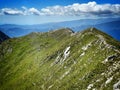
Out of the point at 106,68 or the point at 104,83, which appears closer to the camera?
the point at 104,83

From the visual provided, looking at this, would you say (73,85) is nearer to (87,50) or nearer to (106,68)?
(106,68)

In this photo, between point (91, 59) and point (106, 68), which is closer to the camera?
point (106, 68)

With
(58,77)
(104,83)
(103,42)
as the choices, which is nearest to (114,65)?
(104,83)

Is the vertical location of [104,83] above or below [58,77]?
above

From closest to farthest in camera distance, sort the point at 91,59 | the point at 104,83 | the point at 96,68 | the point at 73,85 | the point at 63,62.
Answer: the point at 104,83, the point at 96,68, the point at 73,85, the point at 91,59, the point at 63,62

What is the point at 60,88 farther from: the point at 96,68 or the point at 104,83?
the point at 104,83

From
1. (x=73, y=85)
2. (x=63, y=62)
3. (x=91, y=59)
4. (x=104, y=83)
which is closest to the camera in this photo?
(x=104, y=83)

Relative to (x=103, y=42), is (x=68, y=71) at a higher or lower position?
lower

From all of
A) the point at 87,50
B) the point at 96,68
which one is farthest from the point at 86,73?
the point at 87,50

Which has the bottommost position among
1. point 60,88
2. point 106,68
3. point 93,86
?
point 60,88
